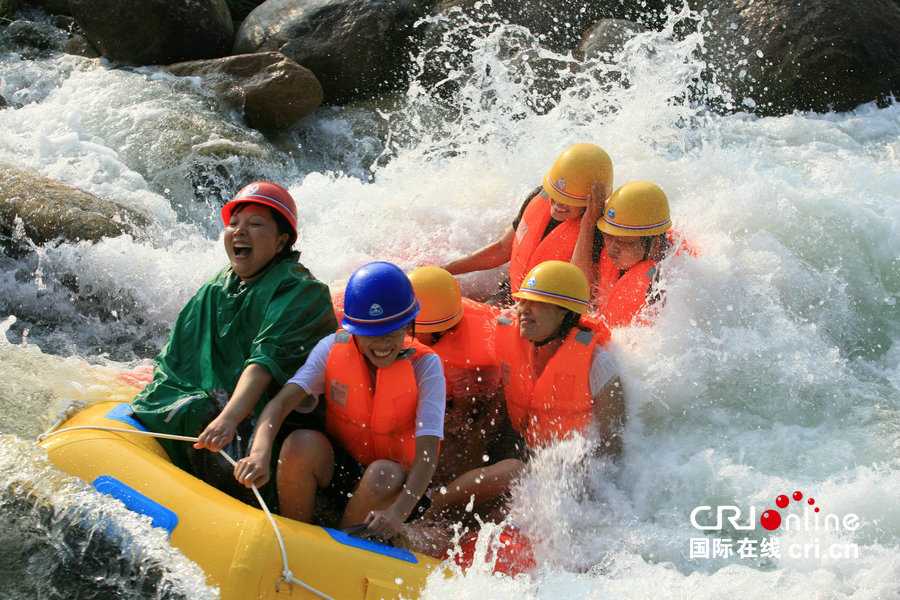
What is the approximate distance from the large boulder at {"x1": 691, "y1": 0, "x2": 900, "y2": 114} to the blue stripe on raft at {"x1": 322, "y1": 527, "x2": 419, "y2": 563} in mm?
6902

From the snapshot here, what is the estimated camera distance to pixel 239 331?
3514 millimetres

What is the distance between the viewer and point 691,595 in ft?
10.5

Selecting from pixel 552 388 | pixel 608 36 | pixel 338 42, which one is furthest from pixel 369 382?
pixel 608 36

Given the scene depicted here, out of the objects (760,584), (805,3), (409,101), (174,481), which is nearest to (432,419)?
(174,481)

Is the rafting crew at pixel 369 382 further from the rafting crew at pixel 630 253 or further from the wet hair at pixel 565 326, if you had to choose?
the rafting crew at pixel 630 253

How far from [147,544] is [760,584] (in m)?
2.33

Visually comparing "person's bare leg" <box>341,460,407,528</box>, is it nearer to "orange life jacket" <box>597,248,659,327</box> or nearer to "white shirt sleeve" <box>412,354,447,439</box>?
"white shirt sleeve" <box>412,354,447,439</box>

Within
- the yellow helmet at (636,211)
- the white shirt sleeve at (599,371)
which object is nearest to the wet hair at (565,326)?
the white shirt sleeve at (599,371)

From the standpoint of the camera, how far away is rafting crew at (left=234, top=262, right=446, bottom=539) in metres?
3.17

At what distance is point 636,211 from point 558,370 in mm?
1269

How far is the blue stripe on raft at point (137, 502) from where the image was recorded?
288 centimetres

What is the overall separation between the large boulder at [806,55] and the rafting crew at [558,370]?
5.65m

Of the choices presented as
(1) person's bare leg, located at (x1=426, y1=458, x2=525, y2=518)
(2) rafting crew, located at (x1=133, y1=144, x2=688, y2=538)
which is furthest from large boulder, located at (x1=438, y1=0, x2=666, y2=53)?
(1) person's bare leg, located at (x1=426, y1=458, x2=525, y2=518)

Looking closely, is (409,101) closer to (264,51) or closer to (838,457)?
(264,51)
